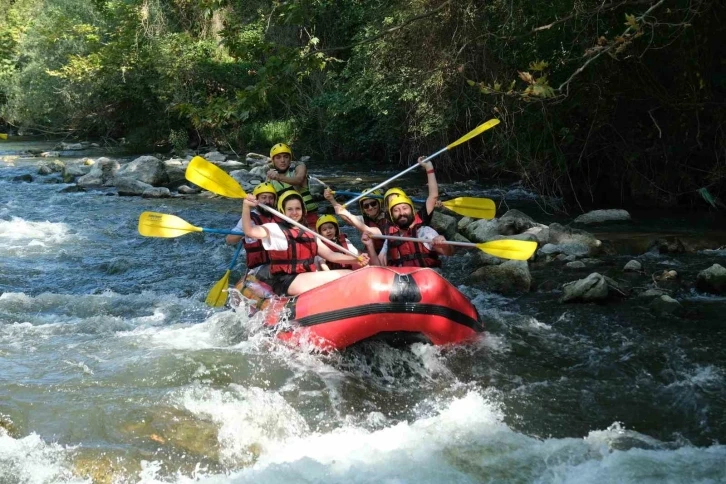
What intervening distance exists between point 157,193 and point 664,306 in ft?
28.1

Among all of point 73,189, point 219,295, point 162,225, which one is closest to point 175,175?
point 73,189

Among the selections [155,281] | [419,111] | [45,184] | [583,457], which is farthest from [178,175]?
[583,457]

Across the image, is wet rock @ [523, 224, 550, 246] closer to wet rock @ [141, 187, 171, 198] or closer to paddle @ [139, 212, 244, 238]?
paddle @ [139, 212, 244, 238]

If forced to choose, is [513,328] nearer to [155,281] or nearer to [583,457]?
[583,457]

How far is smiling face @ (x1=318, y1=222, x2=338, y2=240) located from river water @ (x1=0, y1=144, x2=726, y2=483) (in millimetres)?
822

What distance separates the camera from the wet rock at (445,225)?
322 inches

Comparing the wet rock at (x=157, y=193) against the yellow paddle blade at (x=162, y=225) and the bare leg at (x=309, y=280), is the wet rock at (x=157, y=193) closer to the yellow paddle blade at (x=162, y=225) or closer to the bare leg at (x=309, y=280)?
the yellow paddle blade at (x=162, y=225)

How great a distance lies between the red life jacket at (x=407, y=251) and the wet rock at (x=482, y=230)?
92.7 inches

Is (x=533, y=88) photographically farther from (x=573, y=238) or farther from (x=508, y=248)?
(x=573, y=238)

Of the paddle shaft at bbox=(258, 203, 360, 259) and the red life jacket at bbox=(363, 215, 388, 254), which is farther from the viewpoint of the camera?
the red life jacket at bbox=(363, 215, 388, 254)

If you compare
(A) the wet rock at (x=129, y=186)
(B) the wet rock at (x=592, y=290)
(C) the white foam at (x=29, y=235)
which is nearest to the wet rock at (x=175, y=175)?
(A) the wet rock at (x=129, y=186)

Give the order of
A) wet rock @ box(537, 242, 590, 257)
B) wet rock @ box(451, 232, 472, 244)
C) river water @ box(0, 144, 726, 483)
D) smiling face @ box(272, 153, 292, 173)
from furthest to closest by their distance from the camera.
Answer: wet rock @ box(451, 232, 472, 244) < wet rock @ box(537, 242, 590, 257) < smiling face @ box(272, 153, 292, 173) < river water @ box(0, 144, 726, 483)

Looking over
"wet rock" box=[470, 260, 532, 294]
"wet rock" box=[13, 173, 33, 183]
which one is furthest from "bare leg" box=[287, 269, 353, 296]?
"wet rock" box=[13, 173, 33, 183]

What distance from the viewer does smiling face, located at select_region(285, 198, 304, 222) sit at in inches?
206
